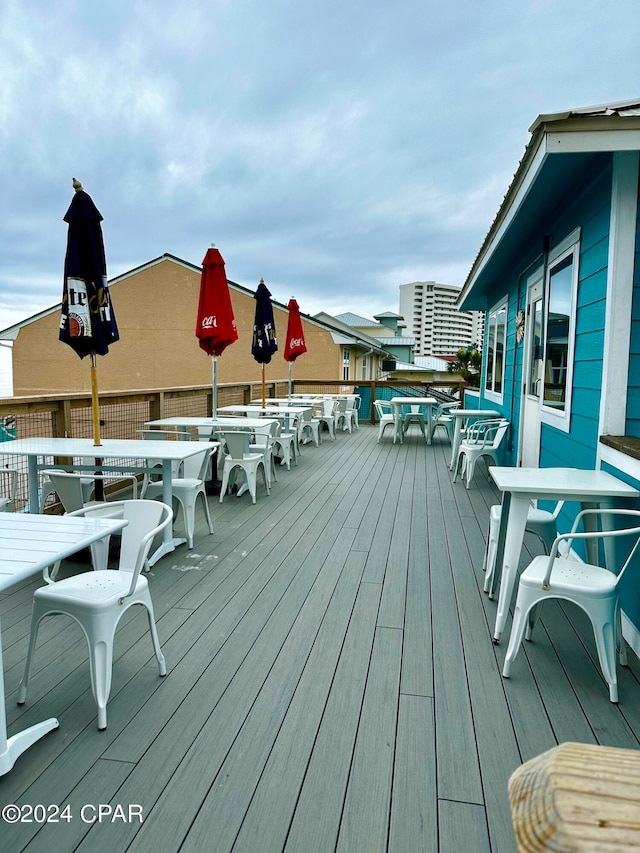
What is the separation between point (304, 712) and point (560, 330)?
10.9ft

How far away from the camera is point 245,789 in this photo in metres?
1.58

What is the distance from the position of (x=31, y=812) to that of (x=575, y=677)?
1.98 m

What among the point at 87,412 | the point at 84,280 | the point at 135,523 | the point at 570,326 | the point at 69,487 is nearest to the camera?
the point at 135,523

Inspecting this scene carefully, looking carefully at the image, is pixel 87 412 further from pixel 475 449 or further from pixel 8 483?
pixel 475 449

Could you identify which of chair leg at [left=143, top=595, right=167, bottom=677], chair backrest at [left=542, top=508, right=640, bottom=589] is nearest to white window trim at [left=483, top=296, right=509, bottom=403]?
chair backrest at [left=542, top=508, right=640, bottom=589]

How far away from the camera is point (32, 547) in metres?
1.85

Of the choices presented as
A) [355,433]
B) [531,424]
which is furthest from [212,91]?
[531,424]

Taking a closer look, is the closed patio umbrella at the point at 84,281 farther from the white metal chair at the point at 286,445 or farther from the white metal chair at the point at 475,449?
the white metal chair at the point at 475,449

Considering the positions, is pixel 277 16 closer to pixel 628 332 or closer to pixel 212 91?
pixel 212 91

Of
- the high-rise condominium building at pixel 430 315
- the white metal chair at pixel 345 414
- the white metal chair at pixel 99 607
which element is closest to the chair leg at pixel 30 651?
the white metal chair at pixel 99 607

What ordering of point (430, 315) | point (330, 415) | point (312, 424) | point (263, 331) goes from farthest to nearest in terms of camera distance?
point (430, 315) < point (330, 415) < point (312, 424) < point (263, 331)

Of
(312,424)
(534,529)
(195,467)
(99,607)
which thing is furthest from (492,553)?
(312,424)

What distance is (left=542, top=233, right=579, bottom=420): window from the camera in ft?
12.1

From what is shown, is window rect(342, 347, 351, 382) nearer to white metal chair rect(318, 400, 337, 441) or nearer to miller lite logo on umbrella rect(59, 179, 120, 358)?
white metal chair rect(318, 400, 337, 441)
